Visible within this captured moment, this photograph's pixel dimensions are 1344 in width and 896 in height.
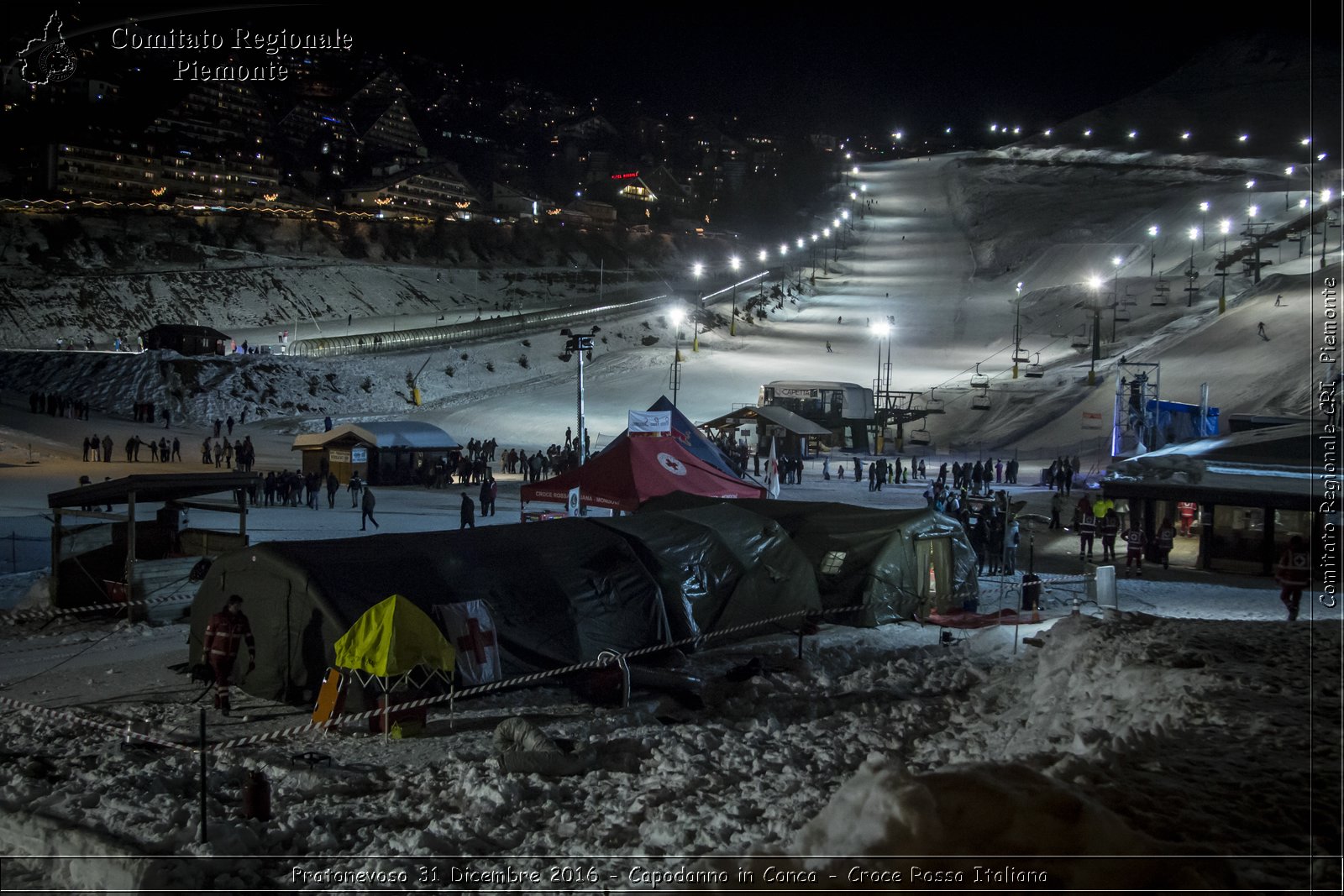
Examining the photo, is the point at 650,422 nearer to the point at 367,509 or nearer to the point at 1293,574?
the point at 367,509

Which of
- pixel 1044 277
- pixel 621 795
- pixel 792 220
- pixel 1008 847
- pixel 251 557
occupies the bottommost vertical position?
pixel 621 795

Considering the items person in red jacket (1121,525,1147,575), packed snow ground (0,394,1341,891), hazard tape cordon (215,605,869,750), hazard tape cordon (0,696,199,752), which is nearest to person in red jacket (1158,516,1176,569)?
person in red jacket (1121,525,1147,575)

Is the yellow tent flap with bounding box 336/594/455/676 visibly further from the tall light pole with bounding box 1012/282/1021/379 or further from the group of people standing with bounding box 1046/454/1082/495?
the tall light pole with bounding box 1012/282/1021/379

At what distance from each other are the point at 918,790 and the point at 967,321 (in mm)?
63046

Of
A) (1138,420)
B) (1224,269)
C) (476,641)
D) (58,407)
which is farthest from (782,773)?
(1224,269)

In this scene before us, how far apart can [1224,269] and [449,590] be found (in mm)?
54336

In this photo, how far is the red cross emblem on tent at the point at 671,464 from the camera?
18.5m

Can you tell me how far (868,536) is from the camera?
46.1 ft

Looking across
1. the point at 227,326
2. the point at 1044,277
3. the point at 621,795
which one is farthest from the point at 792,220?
the point at 621,795

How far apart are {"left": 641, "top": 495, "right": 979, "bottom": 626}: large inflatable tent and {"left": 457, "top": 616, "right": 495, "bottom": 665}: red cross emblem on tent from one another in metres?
5.06

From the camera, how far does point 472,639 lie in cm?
991

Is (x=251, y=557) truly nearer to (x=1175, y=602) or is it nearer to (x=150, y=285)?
(x=1175, y=602)

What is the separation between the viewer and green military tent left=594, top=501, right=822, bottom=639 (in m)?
12.1

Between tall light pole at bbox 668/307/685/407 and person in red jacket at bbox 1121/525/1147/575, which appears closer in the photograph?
person in red jacket at bbox 1121/525/1147/575
